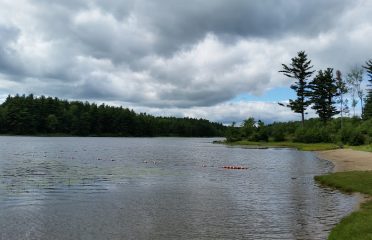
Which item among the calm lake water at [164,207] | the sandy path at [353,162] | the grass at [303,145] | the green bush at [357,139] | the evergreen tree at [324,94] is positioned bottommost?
the calm lake water at [164,207]

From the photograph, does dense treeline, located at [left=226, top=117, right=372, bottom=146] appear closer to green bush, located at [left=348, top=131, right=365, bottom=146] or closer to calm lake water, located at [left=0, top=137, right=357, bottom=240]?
green bush, located at [left=348, top=131, right=365, bottom=146]

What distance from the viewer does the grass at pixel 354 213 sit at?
1818 cm

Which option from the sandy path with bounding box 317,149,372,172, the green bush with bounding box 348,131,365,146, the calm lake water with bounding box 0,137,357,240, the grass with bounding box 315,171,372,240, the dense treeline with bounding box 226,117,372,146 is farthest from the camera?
the dense treeline with bounding box 226,117,372,146

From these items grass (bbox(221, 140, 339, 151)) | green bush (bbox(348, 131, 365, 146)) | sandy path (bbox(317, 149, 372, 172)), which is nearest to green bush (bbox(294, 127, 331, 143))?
grass (bbox(221, 140, 339, 151))

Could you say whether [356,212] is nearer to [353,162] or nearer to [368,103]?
[353,162]

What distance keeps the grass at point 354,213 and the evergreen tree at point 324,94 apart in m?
95.1

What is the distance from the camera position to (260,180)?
43844 millimetres

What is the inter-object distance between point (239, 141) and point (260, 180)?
368ft

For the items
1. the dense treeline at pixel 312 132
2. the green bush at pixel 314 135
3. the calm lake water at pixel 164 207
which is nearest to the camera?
the calm lake water at pixel 164 207

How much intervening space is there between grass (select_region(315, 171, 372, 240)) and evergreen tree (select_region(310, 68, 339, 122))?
95.1 m

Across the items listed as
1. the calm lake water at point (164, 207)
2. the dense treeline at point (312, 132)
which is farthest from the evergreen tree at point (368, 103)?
the calm lake water at point (164, 207)

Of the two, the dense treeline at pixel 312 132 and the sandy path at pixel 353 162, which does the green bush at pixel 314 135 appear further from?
the sandy path at pixel 353 162

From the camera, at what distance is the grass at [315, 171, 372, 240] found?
59.6 ft

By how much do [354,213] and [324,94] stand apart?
4652 inches
